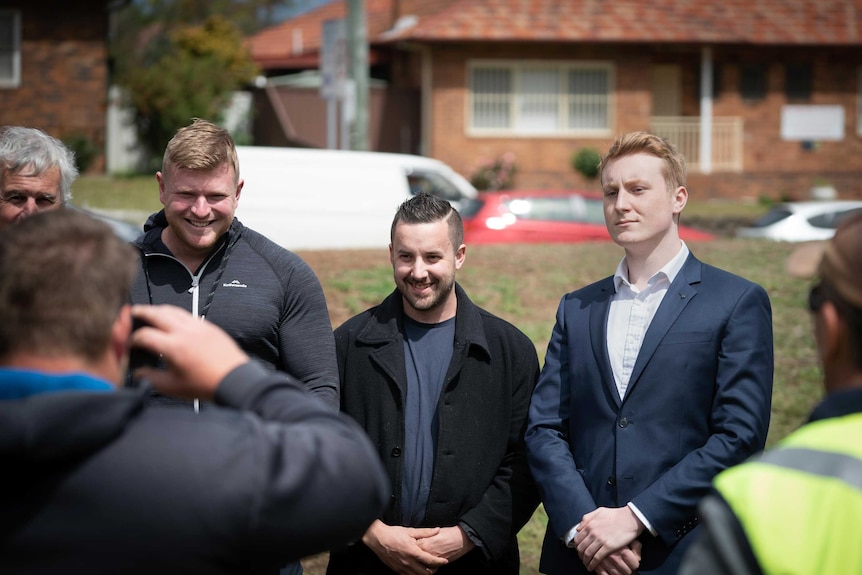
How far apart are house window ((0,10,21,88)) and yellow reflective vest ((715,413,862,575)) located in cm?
2718

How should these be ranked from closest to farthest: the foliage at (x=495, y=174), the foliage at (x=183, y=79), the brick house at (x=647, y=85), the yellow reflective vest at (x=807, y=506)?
the yellow reflective vest at (x=807, y=506) → the foliage at (x=495, y=174) → the foliage at (x=183, y=79) → the brick house at (x=647, y=85)

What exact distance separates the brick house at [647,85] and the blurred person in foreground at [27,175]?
73.7 ft

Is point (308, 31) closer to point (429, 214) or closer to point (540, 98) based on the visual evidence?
point (540, 98)

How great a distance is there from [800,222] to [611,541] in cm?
1533

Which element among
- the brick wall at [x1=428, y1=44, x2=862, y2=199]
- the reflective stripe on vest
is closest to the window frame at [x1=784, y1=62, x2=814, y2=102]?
the brick wall at [x1=428, y1=44, x2=862, y2=199]

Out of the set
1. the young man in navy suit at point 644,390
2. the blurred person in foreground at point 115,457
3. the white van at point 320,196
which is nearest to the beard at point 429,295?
the young man in navy suit at point 644,390

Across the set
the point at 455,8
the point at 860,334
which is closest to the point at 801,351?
the point at 860,334

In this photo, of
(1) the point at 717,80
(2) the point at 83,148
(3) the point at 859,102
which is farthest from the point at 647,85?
(2) the point at 83,148

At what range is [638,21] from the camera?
27.2 meters

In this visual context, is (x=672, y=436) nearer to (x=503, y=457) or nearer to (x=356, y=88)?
(x=503, y=457)

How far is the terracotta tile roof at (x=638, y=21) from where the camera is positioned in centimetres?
2634

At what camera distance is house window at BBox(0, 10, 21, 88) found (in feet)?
86.1

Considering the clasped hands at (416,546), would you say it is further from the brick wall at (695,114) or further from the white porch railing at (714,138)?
the white porch railing at (714,138)

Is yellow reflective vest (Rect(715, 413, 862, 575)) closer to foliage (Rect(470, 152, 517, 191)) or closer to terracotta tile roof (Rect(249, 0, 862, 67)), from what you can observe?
foliage (Rect(470, 152, 517, 191))
